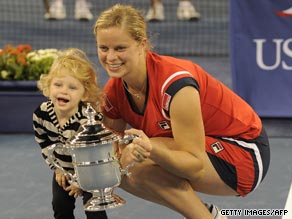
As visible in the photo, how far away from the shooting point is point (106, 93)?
308cm

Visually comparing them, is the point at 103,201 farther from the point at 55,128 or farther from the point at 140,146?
the point at 55,128


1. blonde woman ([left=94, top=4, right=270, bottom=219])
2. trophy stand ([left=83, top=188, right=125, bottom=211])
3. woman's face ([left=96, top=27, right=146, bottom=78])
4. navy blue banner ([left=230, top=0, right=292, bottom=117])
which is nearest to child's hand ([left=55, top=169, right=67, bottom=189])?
blonde woman ([left=94, top=4, right=270, bottom=219])

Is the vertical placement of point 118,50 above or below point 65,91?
above

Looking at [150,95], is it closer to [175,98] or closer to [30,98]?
[175,98]

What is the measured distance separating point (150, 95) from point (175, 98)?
17cm

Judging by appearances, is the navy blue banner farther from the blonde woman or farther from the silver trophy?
the silver trophy

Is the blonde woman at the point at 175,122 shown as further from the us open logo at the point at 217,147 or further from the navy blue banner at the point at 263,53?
the navy blue banner at the point at 263,53

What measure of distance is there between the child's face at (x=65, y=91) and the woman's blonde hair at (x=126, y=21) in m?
0.34

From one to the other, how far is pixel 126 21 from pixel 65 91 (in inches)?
18.2

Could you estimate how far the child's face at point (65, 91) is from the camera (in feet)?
10.1

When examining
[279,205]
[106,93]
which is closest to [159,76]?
[106,93]

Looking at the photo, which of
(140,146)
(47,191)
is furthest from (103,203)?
(47,191)

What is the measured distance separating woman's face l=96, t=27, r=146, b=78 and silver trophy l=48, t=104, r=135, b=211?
20cm

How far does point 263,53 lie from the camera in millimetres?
4617
